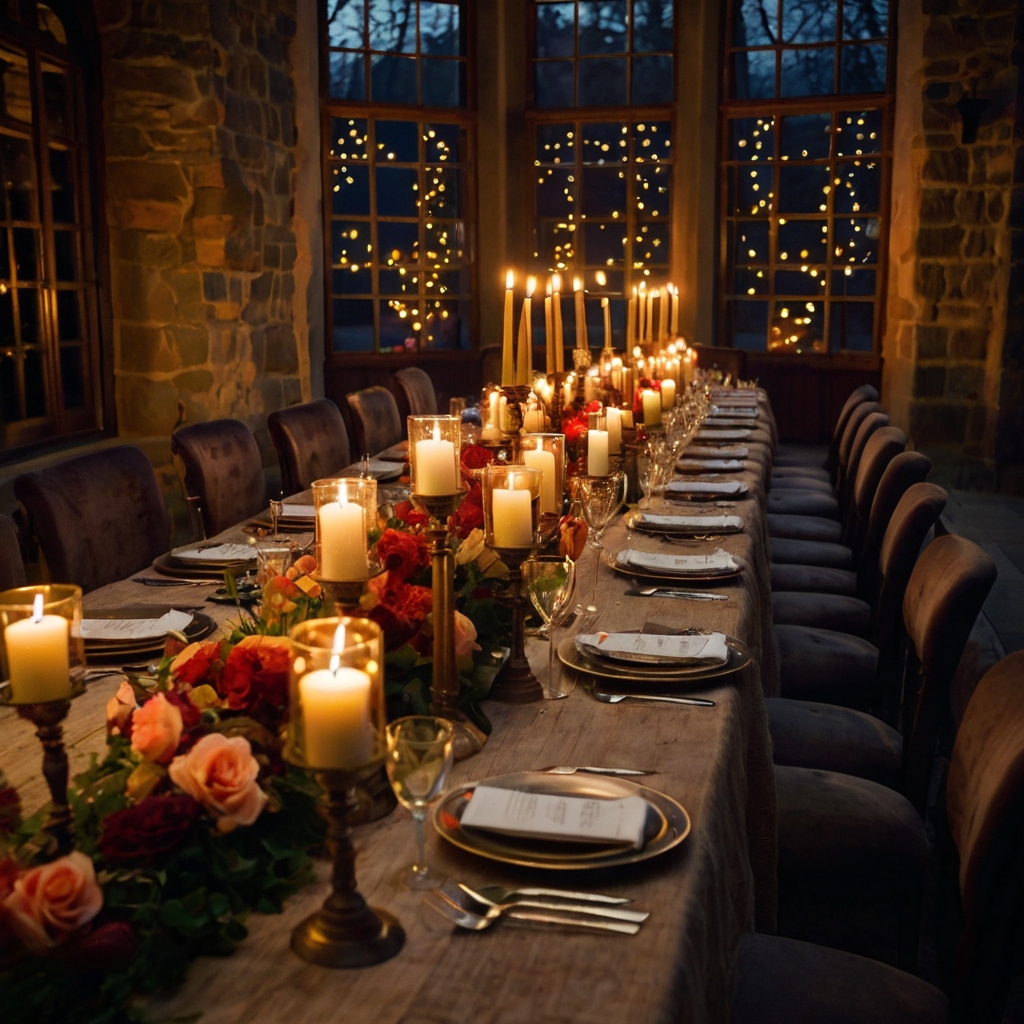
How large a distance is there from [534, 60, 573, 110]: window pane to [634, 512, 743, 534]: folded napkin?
6.03 metres

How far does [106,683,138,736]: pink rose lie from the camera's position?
53.2 inches

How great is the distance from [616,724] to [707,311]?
23.5 feet

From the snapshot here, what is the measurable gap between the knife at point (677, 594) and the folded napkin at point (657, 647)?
0.36 meters

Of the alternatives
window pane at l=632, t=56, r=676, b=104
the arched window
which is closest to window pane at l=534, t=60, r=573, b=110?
window pane at l=632, t=56, r=676, b=104

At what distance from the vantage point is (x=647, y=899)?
3.95ft

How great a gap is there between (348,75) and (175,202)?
3.13 metres

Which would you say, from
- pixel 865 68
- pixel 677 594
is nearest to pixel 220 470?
pixel 677 594

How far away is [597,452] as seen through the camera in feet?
8.50

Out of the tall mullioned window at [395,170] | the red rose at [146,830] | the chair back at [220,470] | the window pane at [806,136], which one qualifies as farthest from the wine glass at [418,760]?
the window pane at [806,136]

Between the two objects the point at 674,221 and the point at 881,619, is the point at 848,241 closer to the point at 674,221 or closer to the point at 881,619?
the point at 674,221

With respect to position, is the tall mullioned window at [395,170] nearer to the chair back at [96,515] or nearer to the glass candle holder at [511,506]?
the chair back at [96,515]

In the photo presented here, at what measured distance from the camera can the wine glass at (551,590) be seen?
73.7 inches

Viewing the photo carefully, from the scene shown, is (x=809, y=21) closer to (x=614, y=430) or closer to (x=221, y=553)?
(x=614, y=430)

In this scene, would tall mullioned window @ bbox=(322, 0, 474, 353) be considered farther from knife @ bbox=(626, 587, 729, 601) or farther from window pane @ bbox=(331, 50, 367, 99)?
knife @ bbox=(626, 587, 729, 601)
